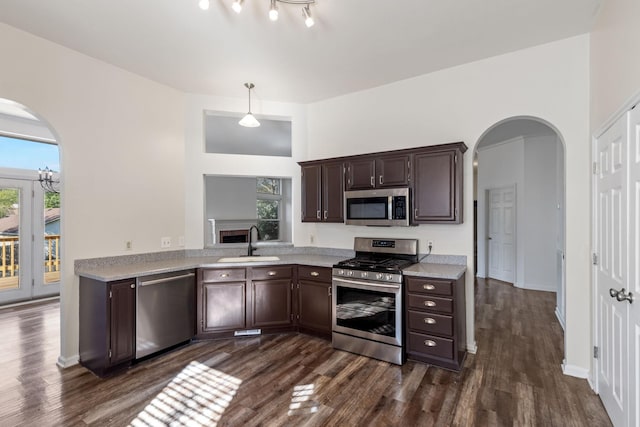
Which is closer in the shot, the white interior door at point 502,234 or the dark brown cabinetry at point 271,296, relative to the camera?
the dark brown cabinetry at point 271,296

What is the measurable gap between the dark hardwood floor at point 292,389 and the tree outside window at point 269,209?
3220mm

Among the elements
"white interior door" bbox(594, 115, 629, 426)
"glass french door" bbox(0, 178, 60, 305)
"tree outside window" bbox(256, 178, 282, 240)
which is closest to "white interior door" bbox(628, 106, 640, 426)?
"white interior door" bbox(594, 115, 629, 426)

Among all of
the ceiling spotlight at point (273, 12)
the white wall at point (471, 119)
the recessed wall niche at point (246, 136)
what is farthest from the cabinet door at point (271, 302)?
the recessed wall niche at point (246, 136)

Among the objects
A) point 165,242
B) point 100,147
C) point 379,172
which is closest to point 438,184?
point 379,172

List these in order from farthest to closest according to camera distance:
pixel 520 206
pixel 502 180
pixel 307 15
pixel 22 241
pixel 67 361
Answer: pixel 502 180 → pixel 520 206 → pixel 22 241 → pixel 67 361 → pixel 307 15

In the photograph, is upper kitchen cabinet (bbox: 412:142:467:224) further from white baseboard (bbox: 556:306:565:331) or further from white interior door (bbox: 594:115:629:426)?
white baseboard (bbox: 556:306:565:331)

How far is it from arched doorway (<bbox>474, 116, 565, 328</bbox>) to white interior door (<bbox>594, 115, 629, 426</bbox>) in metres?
3.19

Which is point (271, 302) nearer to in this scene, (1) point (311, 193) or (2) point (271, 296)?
(2) point (271, 296)

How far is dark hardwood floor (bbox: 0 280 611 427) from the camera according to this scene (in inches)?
84.4

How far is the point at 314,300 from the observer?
3.55 m

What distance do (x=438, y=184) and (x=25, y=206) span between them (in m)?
6.41

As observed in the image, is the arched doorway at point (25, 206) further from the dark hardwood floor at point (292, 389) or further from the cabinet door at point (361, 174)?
the cabinet door at point (361, 174)

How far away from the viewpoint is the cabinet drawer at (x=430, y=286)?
9.04 ft

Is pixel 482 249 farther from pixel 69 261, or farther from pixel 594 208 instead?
pixel 69 261
